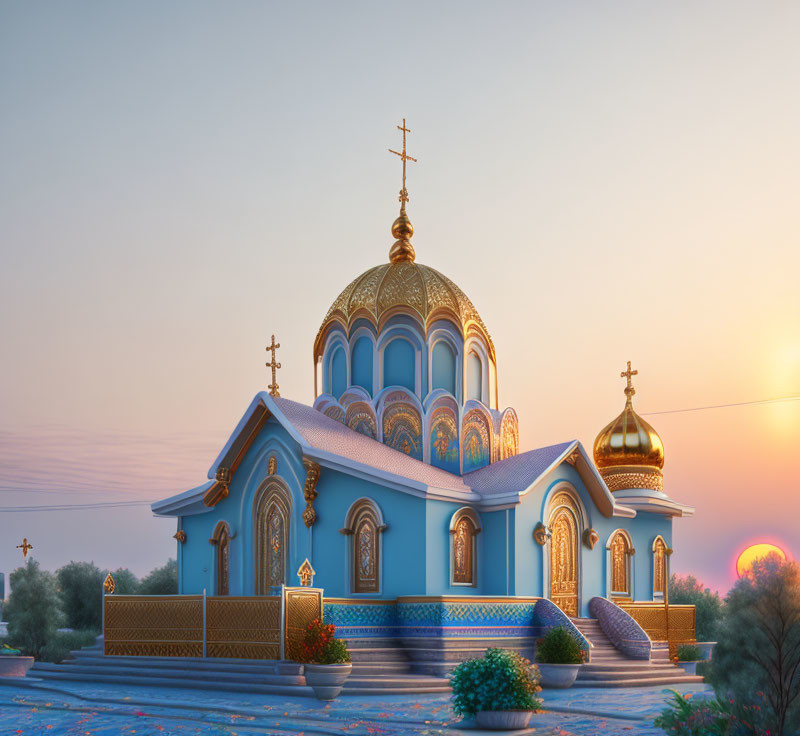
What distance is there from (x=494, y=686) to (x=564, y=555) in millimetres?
9138

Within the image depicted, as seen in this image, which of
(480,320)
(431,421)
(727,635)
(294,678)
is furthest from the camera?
(480,320)

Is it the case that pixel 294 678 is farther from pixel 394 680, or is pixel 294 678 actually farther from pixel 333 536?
pixel 333 536

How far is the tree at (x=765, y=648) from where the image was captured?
834 cm

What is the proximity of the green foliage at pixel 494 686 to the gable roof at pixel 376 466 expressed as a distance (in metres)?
6.59

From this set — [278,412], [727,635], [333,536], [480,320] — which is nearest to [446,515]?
[333,536]

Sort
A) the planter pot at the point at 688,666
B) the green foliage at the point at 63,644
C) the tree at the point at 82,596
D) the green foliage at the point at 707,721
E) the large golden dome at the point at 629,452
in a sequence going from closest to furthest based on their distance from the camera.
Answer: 1. the green foliage at the point at 707,721
2. the planter pot at the point at 688,666
3. the green foliage at the point at 63,644
4. the large golden dome at the point at 629,452
5. the tree at the point at 82,596

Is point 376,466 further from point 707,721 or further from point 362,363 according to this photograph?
point 707,721

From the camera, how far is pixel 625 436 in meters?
25.3

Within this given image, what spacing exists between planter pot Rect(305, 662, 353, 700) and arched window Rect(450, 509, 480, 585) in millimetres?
4535

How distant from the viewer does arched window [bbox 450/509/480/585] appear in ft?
61.7

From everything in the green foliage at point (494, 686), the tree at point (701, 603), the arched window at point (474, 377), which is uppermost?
the arched window at point (474, 377)

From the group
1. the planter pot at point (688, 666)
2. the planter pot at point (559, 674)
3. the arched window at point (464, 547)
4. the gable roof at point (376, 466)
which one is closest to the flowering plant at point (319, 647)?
the planter pot at point (559, 674)

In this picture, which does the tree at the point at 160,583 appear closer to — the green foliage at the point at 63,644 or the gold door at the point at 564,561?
the green foliage at the point at 63,644

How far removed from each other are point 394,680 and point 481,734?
439cm
